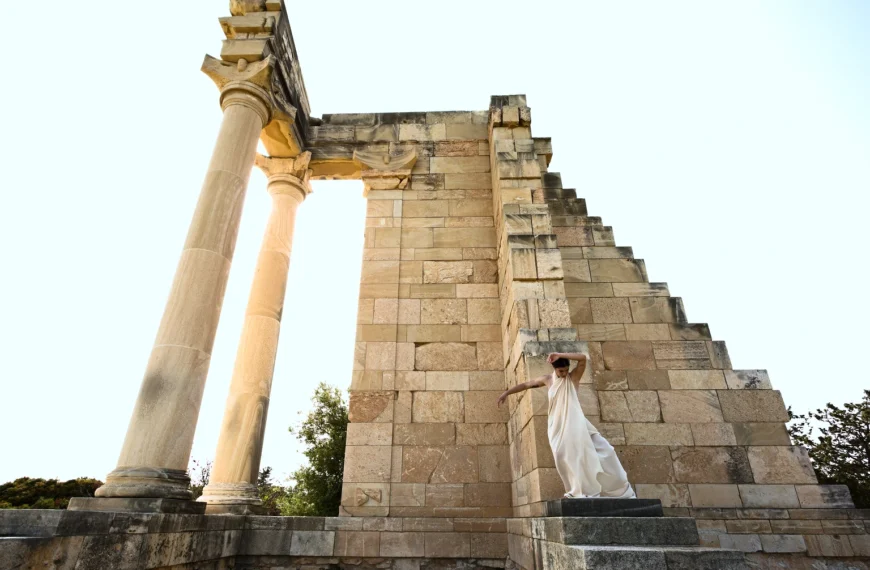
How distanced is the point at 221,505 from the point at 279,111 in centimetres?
856

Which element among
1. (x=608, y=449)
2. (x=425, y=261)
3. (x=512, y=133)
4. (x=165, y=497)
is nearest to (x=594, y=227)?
(x=512, y=133)

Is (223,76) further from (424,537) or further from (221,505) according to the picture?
(424,537)

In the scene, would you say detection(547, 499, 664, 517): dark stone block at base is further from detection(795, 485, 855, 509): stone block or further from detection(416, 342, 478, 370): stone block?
detection(795, 485, 855, 509): stone block

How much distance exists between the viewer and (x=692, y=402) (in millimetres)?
8625

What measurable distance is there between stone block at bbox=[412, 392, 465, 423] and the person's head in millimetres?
3875

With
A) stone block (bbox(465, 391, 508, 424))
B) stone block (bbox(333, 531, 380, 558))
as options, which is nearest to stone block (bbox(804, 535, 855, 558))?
stone block (bbox(465, 391, 508, 424))

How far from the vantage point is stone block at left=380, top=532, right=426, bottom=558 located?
7.87 metres

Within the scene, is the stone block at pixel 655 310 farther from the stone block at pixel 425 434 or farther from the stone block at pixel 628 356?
the stone block at pixel 425 434

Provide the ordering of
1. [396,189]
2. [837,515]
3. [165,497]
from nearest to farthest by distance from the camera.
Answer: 1. [165,497]
2. [837,515]
3. [396,189]

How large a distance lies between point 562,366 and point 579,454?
1047 mm

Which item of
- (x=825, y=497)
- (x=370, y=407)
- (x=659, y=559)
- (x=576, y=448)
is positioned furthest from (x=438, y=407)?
(x=825, y=497)

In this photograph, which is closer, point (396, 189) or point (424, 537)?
point (424, 537)

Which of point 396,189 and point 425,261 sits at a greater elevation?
point 396,189

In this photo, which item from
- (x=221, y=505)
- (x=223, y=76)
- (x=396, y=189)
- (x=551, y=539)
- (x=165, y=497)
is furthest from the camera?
(x=396, y=189)
